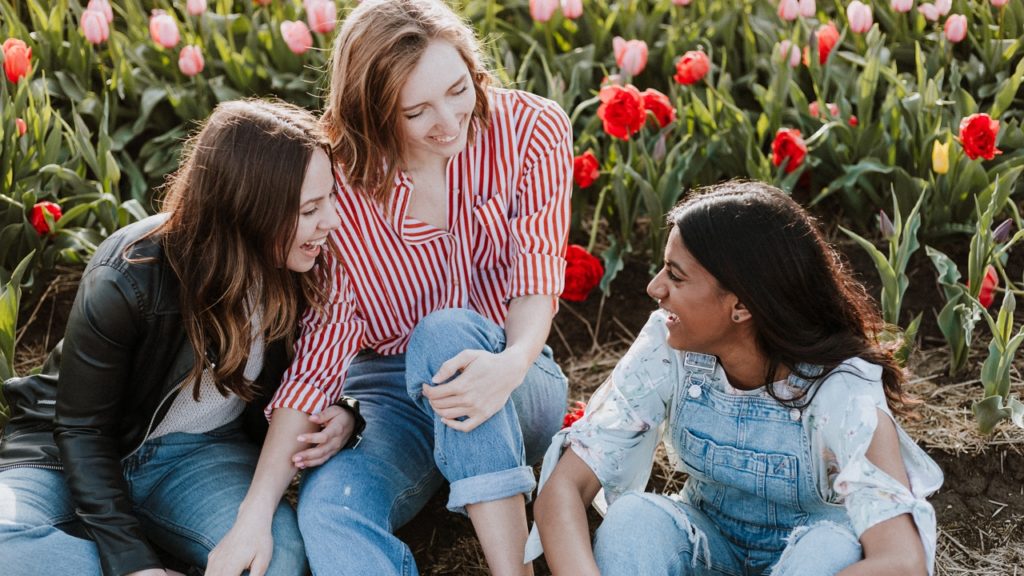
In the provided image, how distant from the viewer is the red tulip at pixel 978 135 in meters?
2.72

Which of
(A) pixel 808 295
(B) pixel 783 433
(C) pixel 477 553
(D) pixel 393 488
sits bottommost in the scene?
(C) pixel 477 553

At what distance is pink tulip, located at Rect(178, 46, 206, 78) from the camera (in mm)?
3332

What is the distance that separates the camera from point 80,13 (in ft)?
12.5

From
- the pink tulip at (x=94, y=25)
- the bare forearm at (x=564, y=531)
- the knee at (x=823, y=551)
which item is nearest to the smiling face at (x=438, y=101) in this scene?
the bare forearm at (x=564, y=531)

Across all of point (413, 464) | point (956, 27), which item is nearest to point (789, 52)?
point (956, 27)

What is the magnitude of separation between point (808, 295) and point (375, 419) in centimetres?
92

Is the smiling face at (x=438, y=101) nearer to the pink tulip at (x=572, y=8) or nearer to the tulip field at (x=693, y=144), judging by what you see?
the tulip field at (x=693, y=144)

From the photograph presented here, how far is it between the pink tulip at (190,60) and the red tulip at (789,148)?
1709 mm

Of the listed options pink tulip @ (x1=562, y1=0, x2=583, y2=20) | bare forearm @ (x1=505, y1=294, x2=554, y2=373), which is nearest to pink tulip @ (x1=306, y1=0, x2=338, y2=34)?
pink tulip @ (x1=562, y1=0, x2=583, y2=20)

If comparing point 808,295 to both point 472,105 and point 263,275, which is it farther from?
point 263,275

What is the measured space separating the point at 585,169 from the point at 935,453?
1.15 m

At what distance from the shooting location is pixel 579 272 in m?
2.90

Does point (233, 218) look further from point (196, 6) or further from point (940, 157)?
point (940, 157)

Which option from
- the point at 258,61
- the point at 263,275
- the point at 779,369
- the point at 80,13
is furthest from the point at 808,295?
the point at 80,13
